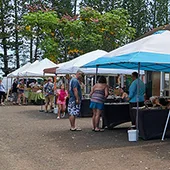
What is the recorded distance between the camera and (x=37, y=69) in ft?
68.2

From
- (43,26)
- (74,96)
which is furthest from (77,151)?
(43,26)

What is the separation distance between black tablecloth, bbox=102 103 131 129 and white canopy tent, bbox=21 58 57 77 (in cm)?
1047

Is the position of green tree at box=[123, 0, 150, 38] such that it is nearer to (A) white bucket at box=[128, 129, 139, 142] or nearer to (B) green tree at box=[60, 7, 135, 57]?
(B) green tree at box=[60, 7, 135, 57]

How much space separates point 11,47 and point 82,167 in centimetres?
3326

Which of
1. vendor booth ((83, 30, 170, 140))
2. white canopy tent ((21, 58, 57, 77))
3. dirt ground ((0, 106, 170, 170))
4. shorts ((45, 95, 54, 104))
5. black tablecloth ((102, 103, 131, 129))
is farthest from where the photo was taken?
white canopy tent ((21, 58, 57, 77))

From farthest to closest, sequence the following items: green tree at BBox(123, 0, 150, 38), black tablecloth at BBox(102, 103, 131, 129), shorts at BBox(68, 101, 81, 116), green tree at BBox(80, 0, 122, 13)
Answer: green tree at BBox(123, 0, 150, 38), green tree at BBox(80, 0, 122, 13), black tablecloth at BBox(102, 103, 131, 129), shorts at BBox(68, 101, 81, 116)

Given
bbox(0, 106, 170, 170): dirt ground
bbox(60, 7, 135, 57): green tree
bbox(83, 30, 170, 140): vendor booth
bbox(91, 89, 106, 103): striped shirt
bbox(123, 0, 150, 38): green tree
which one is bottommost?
bbox(0, 106, 170, 170): dirt ground

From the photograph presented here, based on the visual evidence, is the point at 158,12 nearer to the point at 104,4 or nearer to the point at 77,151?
the point at 104,4

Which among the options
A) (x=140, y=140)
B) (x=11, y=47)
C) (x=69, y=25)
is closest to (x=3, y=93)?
(x=69, y=25)

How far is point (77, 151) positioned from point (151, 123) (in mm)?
2056

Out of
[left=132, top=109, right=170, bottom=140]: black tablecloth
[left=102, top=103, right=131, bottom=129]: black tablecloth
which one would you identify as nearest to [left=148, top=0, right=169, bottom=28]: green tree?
[left=102, top=103, right=131, bottom=129]: black tablecloth

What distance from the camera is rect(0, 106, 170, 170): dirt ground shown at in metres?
6.24

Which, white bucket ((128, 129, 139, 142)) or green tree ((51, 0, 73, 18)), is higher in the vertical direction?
green tree ((51, 0, 73, 18))

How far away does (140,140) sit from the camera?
27.7 ft
